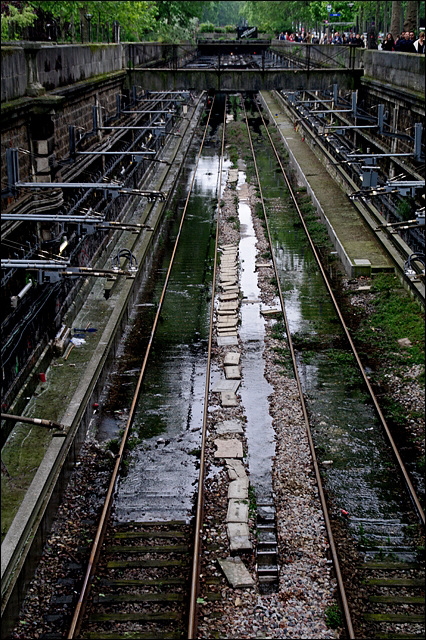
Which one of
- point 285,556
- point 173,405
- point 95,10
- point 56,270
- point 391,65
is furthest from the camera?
point 95,10

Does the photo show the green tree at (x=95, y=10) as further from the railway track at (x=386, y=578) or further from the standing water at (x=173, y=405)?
the railway track at (x=386, y=578)

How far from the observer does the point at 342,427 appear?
55.4ft

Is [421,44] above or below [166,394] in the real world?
above

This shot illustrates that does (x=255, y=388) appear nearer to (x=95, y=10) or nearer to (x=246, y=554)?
(x=246, y=554)

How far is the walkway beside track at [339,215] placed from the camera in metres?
26.0

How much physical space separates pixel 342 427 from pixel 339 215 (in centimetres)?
1642

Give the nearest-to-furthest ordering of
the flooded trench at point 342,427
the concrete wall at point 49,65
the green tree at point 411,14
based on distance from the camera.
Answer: the flooded trench at point 342,427 < the concrete wall at point 49,65 < the green tree at point 411,14

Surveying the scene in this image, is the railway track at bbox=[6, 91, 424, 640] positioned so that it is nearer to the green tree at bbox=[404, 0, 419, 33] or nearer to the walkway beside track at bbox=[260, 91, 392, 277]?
the walkway beside track at bbox=[260, 91, 392, 277]

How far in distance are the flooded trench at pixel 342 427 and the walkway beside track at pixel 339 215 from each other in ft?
4.44

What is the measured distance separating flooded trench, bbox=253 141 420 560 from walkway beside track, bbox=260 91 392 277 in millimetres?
1353

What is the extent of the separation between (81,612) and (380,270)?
16.5 m

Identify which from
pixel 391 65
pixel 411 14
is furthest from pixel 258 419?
pixel 411 14

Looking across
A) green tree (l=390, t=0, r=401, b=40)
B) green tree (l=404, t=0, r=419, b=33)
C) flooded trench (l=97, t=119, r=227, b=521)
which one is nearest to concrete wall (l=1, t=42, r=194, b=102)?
flooded trench (l=97, t=119, r=227, b=521)

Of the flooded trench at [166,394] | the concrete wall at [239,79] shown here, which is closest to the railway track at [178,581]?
the flooded trench at [166,394]
